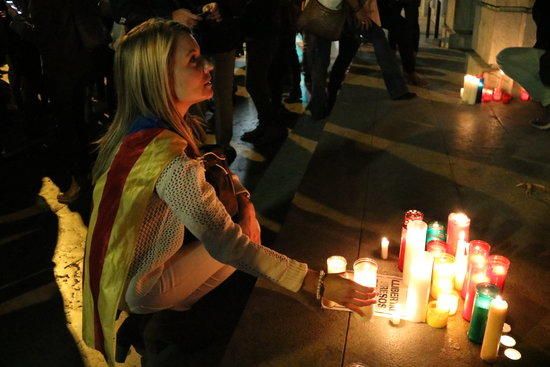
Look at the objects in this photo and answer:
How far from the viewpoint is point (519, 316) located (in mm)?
2584

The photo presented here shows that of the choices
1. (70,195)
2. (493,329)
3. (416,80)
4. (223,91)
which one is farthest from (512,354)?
(416,80)

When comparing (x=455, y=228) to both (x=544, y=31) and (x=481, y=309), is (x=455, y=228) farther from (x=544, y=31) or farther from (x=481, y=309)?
(x=544, y=31)

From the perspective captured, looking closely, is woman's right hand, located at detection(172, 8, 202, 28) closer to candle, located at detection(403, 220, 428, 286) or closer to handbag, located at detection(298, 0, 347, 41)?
handbag, located at detection(298, 0, 347, 41)

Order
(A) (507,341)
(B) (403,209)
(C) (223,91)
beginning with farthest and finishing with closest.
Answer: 1. (C) (223,91)
2. (B) (403,209)
3. (A) (507,341)

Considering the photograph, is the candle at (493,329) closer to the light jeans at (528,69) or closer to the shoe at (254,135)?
the light jeans at (528,69)

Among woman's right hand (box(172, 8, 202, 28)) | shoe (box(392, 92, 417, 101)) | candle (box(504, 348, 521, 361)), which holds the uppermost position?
woman's right hand (box(172, 8, 202, 28))

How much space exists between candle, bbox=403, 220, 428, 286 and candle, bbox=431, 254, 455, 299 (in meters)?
0.12

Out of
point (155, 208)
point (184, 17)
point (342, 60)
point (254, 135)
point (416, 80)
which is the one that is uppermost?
point (184, 17)

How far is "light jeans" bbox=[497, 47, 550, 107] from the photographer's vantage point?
4.93 m

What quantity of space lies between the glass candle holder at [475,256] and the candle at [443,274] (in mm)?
75

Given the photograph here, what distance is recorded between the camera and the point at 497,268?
2537mm

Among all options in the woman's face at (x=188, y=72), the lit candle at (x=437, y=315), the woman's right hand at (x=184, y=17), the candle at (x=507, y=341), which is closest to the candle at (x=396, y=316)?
the lit candle at (x=437, y=315)

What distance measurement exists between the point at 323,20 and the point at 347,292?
3.99 metres

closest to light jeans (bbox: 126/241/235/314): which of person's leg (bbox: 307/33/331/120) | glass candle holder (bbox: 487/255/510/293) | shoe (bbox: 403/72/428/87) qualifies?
glass candle holder (bbox: 487/255/510/293)
